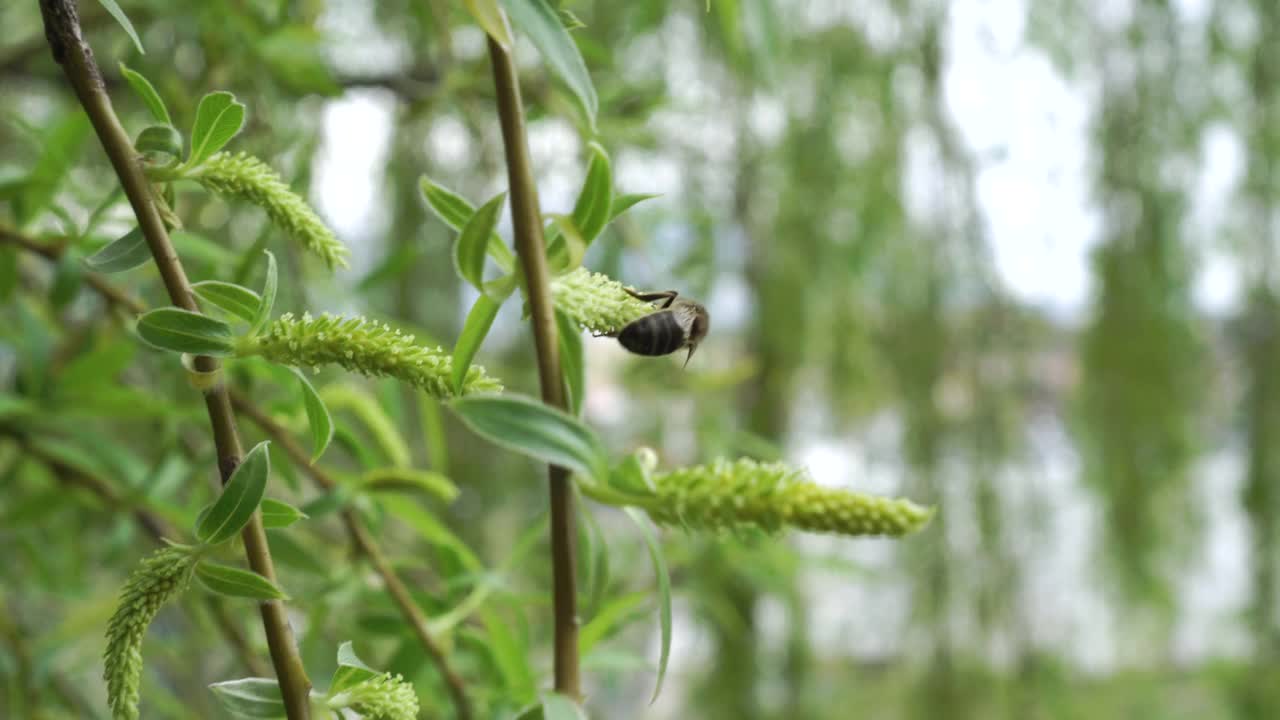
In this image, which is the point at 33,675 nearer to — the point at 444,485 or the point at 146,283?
the point at 146,283

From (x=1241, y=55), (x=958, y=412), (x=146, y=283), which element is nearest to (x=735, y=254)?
(x=958, y=412)

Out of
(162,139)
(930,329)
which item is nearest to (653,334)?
(162,139)

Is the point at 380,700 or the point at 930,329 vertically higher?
the point at 930,329

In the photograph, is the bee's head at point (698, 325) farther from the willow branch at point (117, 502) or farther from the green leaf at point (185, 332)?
the willow branch at point (117, 502)

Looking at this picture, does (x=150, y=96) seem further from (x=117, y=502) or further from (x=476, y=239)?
(x=117, y=502)

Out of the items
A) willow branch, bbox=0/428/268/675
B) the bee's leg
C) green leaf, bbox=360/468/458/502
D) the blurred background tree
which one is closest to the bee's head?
the bee's leg

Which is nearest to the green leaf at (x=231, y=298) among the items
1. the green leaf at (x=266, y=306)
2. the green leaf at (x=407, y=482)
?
the green leaf at (x=266, y=306)
